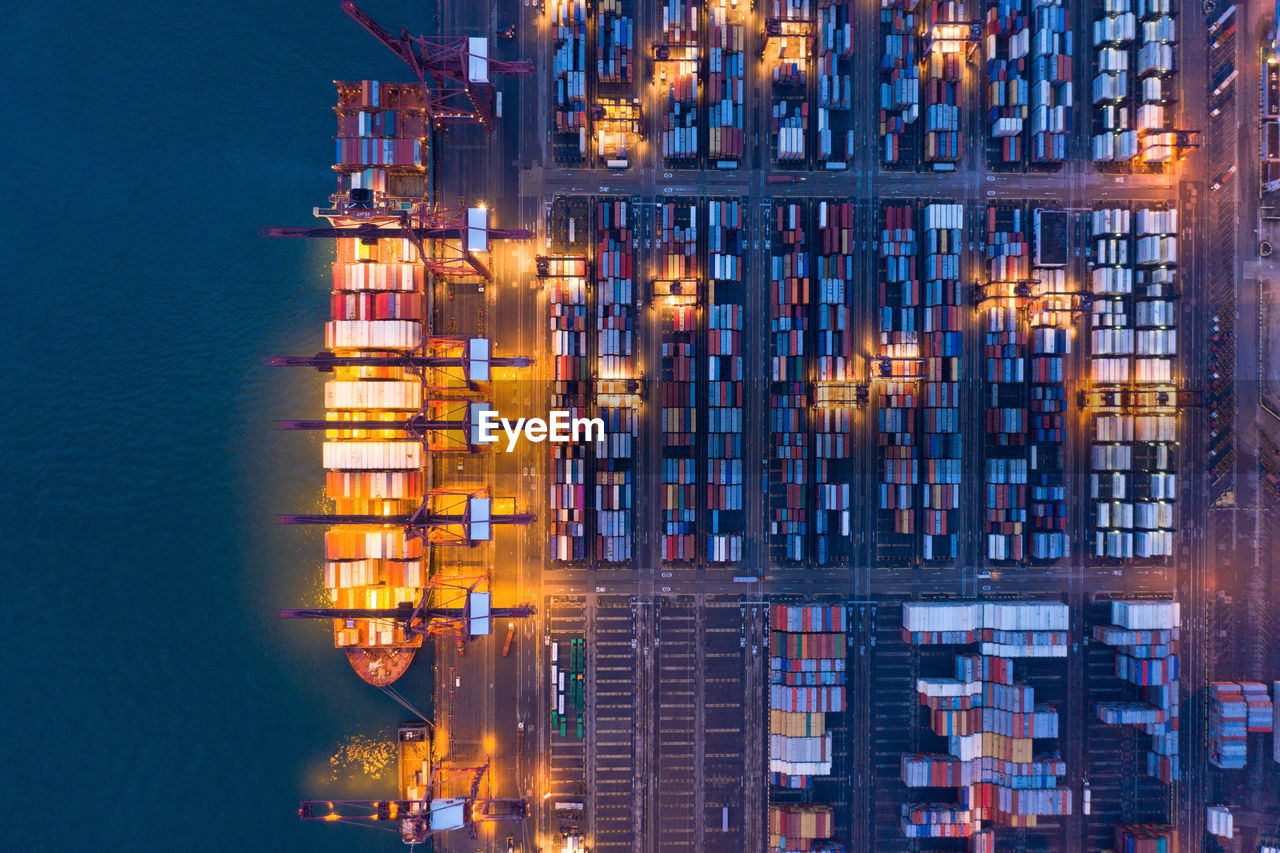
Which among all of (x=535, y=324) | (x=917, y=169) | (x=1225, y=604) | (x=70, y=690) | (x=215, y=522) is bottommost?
(x=70, y=690)

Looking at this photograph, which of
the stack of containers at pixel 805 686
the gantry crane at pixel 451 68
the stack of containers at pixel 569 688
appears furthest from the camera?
the stack of containers at pixel 569 688

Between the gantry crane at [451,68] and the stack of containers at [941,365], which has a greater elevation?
the gantry crane at [451,68]

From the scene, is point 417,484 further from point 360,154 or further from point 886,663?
point 886,663

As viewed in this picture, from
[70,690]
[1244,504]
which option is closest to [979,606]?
[1244,504]

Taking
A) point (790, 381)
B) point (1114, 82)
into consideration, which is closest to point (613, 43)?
point (790, 381)

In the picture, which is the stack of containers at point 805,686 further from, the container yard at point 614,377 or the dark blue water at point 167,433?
the dark blue water at point 167,433

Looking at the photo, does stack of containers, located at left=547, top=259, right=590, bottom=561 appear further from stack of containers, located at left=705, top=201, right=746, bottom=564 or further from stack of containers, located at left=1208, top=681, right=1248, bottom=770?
stack of containers, located at left=1208, top=681, right=1248, bottom=770

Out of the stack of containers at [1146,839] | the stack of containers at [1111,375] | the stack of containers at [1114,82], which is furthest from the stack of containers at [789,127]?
the stack of containers at [1146,839]
